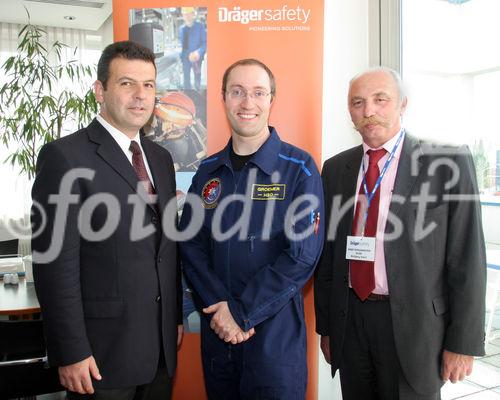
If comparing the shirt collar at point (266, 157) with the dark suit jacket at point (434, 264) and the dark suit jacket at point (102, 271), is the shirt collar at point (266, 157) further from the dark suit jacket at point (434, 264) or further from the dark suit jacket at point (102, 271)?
the dark suit jacket at point (434, 264)

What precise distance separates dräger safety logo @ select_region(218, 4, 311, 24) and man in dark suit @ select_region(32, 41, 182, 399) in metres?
0.69

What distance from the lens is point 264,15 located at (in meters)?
2.40

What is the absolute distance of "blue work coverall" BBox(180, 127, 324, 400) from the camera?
1.80 metres

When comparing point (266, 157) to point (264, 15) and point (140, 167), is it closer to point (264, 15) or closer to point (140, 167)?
point (140, 167)

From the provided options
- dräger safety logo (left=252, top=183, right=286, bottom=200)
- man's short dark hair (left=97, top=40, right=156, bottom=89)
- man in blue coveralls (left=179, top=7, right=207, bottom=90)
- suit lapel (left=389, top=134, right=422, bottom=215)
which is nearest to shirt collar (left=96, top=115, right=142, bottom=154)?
man's short dark hair (left=97, top=40, right=156, bottom=89)

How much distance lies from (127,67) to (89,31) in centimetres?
556

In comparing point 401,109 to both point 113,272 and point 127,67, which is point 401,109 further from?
point 113,272

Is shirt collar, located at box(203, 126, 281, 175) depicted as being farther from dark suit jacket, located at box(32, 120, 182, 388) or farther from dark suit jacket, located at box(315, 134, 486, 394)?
dark suit jacket, located at box(315, 134, 486, 394)

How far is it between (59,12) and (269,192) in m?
5.35

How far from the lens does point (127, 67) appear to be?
1.84 m

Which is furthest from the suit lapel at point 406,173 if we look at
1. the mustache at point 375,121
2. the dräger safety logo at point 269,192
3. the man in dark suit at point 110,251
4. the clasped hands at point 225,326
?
the man in dark suit at point 110,251

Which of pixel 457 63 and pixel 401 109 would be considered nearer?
pixel 401 109

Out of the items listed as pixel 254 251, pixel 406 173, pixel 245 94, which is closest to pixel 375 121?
pixel 406 173

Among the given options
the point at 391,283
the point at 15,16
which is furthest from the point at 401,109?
the point at 15,16
